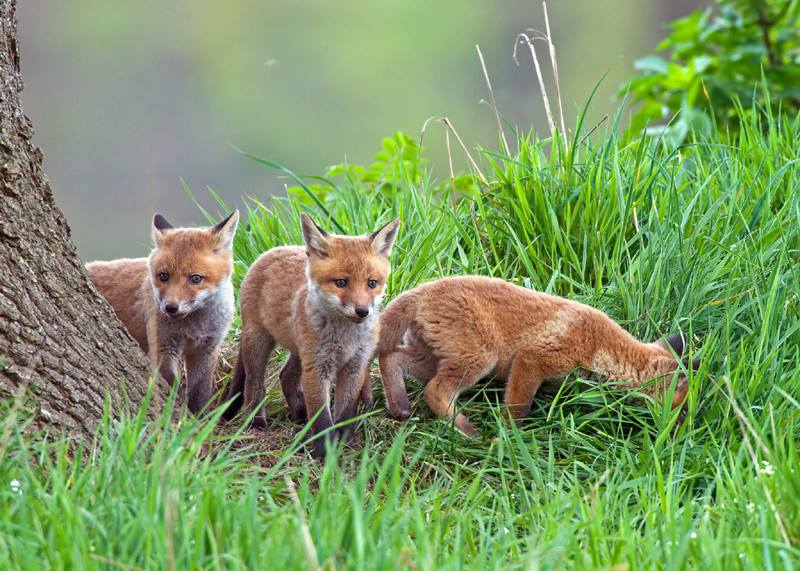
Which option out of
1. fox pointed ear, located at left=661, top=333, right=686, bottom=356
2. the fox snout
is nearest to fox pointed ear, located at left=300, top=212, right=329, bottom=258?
the fox snout

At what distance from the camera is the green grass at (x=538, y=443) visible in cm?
251

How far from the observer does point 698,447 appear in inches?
146

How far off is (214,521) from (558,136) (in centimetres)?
346

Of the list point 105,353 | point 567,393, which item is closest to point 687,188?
point 567,393

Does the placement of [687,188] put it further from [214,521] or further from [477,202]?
[214,521]

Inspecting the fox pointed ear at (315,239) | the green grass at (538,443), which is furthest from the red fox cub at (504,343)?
the fox pointed ear at (315,239)

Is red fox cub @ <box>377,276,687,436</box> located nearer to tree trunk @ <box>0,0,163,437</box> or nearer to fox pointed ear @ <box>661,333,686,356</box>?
fox pointed ear @ <box>661,333,686,356</box>

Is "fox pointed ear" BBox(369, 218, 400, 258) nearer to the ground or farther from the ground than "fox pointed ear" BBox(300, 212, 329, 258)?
nearer to the ground

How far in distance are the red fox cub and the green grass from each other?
0.12m

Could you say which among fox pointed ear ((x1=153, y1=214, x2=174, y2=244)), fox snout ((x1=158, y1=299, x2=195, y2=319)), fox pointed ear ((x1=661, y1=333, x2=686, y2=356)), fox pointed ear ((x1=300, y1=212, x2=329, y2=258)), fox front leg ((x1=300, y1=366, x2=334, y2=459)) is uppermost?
fox pointed ear ((x1=153, y1=214, x2=174, y2=244))

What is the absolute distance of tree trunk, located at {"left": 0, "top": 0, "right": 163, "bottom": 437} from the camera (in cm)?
325

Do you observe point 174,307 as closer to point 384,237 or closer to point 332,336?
point 332,336

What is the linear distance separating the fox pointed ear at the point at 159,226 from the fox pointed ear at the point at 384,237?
3.51 feet

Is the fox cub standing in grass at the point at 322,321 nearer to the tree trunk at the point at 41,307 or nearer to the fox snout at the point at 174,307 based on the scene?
the fox snout at the point at 174,307
